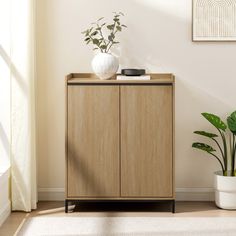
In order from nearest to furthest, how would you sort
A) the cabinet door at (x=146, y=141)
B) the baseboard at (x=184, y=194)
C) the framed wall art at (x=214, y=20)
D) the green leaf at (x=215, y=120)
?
1. the cabinet door at (x=146, y=141)
2. the green leaf at (x=215, y=120)
3. the framed wall art at (x=214, y=20)
4. the baseboard at (x=184, y=194)

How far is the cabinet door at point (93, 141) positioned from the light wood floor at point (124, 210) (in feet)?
0.44

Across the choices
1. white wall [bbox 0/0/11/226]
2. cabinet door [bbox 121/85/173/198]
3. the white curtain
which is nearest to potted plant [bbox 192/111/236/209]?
cabinet door [bbox 121/85/173/198]

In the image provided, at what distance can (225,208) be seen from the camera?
4426mm

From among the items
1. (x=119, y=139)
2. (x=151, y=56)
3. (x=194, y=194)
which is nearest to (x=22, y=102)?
(x=119, y=139)

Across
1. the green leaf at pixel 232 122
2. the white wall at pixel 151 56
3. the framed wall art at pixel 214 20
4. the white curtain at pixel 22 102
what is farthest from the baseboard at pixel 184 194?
the framed wall art at pixel 214 20

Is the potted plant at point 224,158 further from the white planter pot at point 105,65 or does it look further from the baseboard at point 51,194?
the baseboard at point 51,194

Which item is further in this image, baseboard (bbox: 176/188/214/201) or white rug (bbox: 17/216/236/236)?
baseboard (bbox: 176/188/214/201)

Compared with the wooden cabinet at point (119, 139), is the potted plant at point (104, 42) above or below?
above

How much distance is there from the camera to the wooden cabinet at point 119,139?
4.25 metres

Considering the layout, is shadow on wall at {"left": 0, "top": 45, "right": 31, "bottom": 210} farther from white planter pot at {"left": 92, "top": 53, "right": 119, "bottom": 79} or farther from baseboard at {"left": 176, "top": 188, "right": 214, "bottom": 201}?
baseboard at {"left": 176, "top": 188, "right": 214, "bottom": 201}

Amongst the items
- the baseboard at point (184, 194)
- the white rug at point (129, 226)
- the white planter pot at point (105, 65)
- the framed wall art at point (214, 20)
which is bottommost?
the white rug at point (129, 226)

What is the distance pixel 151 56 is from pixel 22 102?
1.02 metres

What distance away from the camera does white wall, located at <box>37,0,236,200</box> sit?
4609 mm

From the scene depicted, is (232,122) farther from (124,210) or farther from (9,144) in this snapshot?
(9,144)
